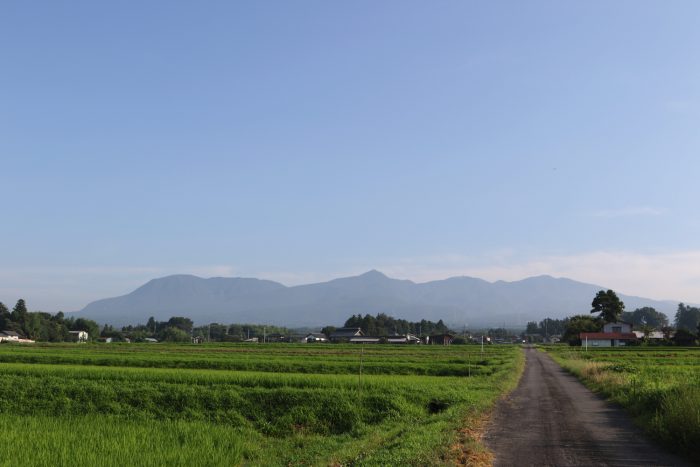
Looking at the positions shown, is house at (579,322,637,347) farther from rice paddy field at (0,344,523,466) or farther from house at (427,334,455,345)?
rice paddy field at (0,344,523,466)

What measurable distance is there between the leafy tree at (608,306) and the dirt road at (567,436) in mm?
110069

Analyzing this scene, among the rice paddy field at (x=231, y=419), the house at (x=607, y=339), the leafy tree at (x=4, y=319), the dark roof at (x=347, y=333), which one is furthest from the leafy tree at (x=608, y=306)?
the leafy tree at (x=4, y=319)

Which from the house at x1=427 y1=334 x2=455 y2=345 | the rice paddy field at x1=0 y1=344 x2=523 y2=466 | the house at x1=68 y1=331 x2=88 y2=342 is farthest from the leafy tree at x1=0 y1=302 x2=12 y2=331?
the rice paddy field at x1=0 y1=344 x2=523 y2=466

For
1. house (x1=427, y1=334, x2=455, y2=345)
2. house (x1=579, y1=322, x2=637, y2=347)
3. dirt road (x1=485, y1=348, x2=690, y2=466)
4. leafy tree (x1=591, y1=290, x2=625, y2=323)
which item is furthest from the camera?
house (x1=427, y1=334, x2=455, y2=345)

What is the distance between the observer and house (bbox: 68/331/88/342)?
13388 cm

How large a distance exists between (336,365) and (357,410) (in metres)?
20.6

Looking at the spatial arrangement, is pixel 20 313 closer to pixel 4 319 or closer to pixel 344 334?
pixel 4 319

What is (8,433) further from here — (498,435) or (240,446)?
(498,435)

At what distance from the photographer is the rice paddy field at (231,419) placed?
14203 millimetres

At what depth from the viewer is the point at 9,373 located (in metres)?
30.8

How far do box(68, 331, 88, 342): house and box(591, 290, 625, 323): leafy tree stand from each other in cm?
11383

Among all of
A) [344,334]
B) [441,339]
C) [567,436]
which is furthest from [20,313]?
[567,436]

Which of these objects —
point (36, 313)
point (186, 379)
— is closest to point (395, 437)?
point (186, 379)

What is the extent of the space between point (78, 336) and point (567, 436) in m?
142
